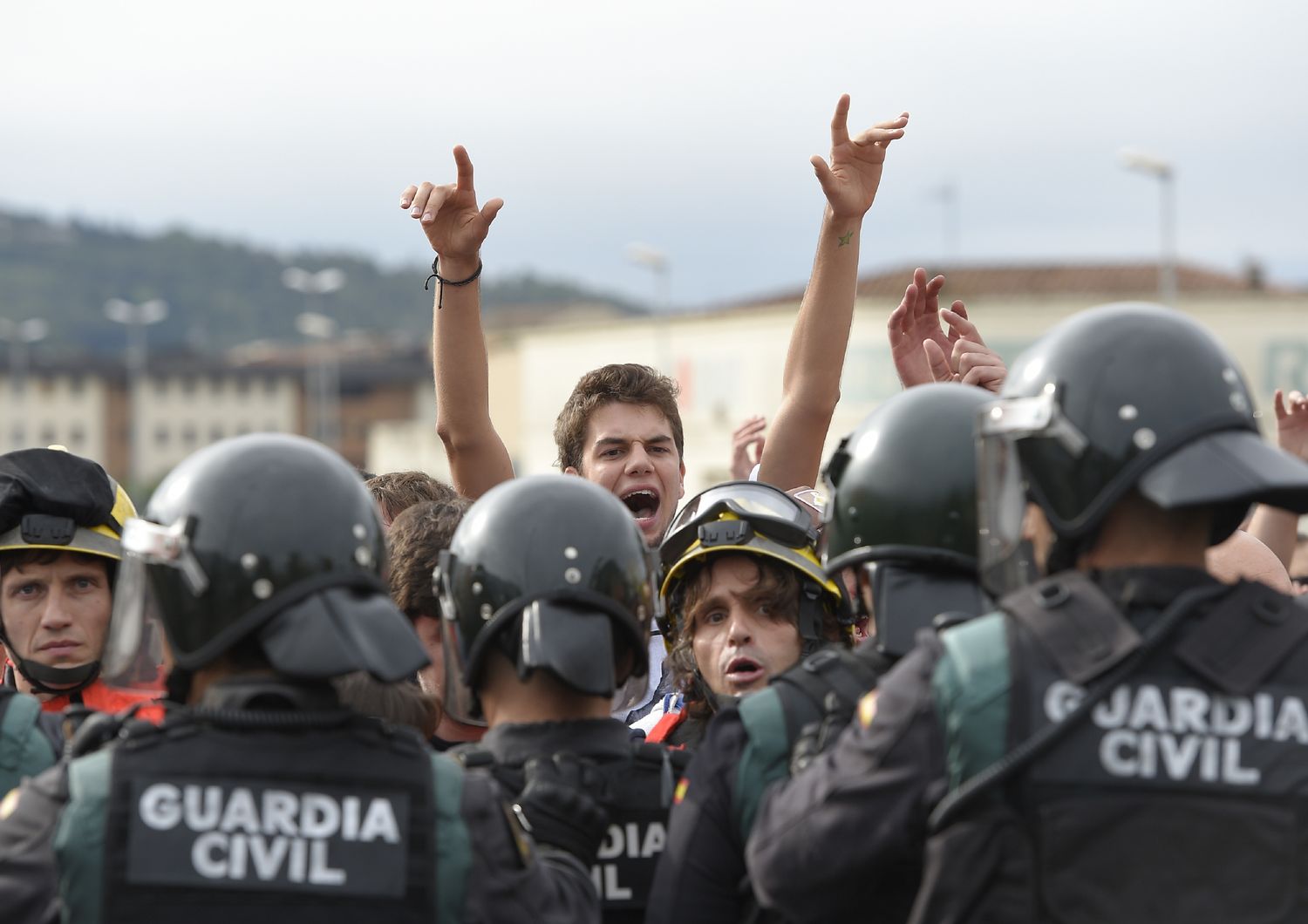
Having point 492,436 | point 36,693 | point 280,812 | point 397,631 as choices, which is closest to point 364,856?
point 280,812

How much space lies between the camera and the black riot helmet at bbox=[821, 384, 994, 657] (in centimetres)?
371

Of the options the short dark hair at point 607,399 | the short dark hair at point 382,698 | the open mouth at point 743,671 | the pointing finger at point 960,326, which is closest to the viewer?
the short dark hair at point 382,698

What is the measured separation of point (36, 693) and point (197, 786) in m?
2.18

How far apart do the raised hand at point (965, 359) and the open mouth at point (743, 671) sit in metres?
1.11

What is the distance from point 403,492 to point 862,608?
243 cm

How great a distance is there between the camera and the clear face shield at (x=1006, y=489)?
3322 millimetres

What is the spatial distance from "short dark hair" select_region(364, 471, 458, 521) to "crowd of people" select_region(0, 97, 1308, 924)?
1.63 meters

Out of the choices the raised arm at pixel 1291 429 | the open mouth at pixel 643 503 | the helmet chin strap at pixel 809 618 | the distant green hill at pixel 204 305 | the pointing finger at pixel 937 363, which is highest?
the distant green hill at pixel 204 305

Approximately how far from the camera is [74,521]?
5.25 m

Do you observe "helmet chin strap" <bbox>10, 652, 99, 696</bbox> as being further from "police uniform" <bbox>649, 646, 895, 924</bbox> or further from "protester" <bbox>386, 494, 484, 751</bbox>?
"police uniform" <bbox>649, 646, 895, 924</bbox>

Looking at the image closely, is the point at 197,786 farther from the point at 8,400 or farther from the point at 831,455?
the point at 8,400

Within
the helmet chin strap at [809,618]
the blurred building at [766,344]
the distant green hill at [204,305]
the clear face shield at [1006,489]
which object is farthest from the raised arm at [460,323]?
the distant green hill at [204,305]

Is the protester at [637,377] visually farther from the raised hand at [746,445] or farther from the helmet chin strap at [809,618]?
the raised hand at [746,445]

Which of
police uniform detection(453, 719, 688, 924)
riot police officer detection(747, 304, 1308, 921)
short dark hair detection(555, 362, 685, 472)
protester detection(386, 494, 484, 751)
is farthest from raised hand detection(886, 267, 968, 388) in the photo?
riot police officer detection(747, 304, 1308, 921)
